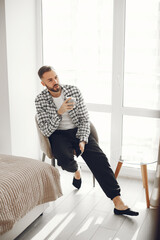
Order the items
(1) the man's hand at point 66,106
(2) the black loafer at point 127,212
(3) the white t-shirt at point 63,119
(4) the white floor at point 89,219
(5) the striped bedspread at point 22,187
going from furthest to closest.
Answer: (3) the white t-shirt at point 63,119
(1) the man's hand at point 66,106
(2) the black loafer at point 127,212
(4) the white floor at point 89,219
(5) the striped bedspread at point 22,187

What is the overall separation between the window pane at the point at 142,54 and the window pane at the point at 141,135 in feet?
0.51

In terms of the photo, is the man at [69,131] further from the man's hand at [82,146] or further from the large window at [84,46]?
the large window at [84,46]

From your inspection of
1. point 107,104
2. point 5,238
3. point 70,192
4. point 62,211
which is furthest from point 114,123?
point 5,238

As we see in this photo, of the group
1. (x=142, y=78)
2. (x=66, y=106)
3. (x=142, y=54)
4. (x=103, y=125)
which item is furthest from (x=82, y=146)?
(x=142, y=54)

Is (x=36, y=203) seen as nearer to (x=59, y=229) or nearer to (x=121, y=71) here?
(x=59, y=229)

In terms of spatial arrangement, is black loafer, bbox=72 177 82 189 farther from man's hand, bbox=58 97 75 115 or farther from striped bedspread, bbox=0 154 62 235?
man's hand, bbox=58 97 75 115

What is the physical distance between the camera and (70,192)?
115 inches

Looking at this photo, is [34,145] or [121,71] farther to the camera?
[34,145]

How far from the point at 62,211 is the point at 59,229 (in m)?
0.28

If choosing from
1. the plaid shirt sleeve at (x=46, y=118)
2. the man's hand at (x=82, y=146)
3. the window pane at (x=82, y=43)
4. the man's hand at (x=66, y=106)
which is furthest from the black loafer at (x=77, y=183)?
the window pane at (x=82, y=43)

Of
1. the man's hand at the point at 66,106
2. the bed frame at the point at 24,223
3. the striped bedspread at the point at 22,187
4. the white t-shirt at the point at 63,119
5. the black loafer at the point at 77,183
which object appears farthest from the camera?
the black loafer at the point at 77,183

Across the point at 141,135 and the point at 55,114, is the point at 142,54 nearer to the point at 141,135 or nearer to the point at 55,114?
the point at 141,135

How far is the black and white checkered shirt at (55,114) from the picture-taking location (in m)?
2.72

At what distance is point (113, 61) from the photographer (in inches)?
122
